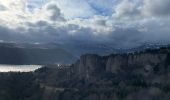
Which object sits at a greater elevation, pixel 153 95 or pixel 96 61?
pixel 96 61

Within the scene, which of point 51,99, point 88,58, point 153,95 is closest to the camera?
point 153,95

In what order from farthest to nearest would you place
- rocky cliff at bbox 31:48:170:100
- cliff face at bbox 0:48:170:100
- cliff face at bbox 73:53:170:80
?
cliff face at bbox 73:53:170:80
cliff face at bbox 0:48:170:100
rocky cliff at bbox 31:48:170:100

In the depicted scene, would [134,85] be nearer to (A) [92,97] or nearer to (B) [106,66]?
(A) [92,97]

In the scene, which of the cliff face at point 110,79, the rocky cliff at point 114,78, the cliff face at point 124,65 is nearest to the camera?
the rocky cliff at point 114,78

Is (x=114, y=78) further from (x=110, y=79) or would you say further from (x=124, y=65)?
(x=124, y=65)

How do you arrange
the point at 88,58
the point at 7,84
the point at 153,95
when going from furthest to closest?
Result: 1. the point at 88,58
2. the point at 7,84
3. the point at 153,95

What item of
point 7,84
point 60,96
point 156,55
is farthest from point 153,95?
point 7,84

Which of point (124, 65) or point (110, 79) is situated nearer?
point (110, 79)

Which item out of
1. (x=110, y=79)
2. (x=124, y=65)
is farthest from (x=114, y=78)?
(x=124, y=65)

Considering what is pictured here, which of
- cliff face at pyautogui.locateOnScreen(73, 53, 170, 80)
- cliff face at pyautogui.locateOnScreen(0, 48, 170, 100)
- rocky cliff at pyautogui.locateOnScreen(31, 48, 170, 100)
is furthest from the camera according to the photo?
cliff face at pyautogui.locateOnScreen(73, 53, 170, 80)

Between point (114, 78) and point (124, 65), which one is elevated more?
point (124, 65)

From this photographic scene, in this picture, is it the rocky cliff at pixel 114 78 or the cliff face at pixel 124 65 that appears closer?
the rocky cliff at pixel 114 78
